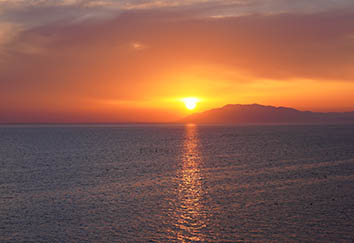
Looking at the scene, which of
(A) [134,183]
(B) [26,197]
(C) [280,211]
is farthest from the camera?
(A) [134,183]

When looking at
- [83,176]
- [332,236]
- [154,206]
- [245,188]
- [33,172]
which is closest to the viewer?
[332,236]

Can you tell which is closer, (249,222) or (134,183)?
(249,222)

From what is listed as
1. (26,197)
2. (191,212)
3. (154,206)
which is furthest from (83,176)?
(191,212)

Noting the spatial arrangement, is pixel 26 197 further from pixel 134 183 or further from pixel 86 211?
pixel 134 183

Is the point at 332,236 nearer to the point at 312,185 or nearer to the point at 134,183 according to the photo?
the point at 312,185

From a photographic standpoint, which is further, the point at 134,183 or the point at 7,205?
the point at 134,183

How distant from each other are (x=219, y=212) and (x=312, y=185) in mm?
17609

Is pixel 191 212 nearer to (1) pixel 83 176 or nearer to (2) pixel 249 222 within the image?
(2) pixel 249 222

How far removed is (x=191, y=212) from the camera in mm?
31000

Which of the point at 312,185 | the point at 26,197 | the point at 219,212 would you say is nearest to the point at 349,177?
the point at 312,185

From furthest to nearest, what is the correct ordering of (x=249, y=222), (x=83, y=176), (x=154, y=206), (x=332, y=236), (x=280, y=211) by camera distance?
1. (x=83, y=176)
2. (x=154, y=206)
3. (x=280, y=211)
4. (x=249, y=222)
5. (x=332, y=236)

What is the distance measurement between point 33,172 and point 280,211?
4526cm

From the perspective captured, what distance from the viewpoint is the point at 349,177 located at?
48188mm

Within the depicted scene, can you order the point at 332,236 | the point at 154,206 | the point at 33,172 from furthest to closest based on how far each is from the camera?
the point at 33,172 < the point at 154,206 < the point at 332,236
